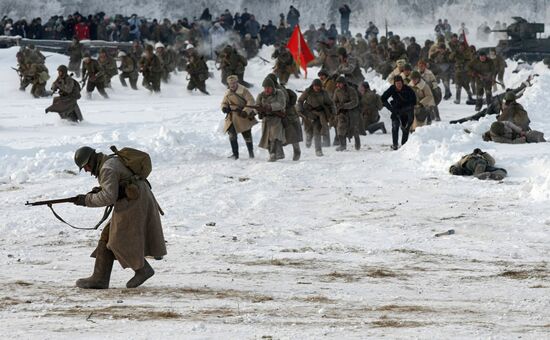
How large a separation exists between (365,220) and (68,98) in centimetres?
1240

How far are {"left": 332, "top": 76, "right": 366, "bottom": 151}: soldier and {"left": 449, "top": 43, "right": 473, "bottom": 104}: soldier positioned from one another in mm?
10211

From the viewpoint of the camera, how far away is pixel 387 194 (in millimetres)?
15469

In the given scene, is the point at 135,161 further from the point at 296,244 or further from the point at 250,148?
the point at 250,148

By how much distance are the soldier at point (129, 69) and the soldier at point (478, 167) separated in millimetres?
17725

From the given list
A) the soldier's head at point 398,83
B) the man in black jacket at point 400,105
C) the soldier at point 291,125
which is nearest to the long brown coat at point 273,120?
the soldier at point 291,125

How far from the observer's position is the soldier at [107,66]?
105 feet

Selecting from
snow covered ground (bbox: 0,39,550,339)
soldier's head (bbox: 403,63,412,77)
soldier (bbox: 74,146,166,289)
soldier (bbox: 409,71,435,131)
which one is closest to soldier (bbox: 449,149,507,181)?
snow covered ground (bbox: 0,39,550,339)

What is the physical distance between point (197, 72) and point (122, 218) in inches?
949

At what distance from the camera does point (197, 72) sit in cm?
3303

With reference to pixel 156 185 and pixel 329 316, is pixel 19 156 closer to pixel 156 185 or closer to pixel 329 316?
pixel 156 185

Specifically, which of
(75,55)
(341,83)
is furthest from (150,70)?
(341,83)

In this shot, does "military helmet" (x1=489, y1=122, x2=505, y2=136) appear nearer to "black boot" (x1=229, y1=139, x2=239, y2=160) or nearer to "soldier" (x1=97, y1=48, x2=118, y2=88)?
"black boot" (x1=229, y1=139, x2=239, y2=160)

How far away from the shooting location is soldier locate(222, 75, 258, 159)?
62.1 feet

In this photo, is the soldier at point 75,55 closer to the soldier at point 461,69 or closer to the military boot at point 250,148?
the soldier at point 461,69
